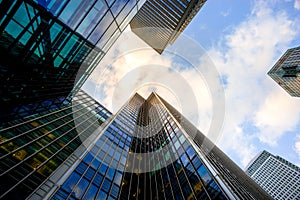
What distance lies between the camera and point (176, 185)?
19.7 metres

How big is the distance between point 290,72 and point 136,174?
13577cm

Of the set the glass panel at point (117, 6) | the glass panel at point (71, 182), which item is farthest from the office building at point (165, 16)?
the glass panel at point (71, 182)

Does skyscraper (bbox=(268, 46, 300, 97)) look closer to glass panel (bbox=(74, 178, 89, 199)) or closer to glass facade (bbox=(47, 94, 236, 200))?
glass facade (bbox=(47, 94, 236, 200))

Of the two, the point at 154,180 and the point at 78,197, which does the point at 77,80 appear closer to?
the point at 78,197

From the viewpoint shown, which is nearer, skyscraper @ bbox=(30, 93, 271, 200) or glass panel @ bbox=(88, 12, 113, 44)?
skyscraper @ bbox=(30, 93, 271, 200)

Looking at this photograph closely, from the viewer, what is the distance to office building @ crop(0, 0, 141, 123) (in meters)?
10.5

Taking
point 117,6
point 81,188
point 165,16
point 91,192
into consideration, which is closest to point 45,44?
point 117,6

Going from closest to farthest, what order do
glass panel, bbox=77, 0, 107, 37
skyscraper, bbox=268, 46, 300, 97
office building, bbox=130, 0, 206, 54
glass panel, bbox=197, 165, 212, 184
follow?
glass panel, bbox=77, 0, 107, 37, glass panel, bbox=197, 165, 212, 184, office building, bbox=130, 0, 206, 54, skyscraper, bbox=268, 46, 300, 97

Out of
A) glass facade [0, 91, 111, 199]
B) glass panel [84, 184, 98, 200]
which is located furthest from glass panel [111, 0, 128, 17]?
glass panel [84, 184, 98, 200]

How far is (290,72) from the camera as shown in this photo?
121 meters

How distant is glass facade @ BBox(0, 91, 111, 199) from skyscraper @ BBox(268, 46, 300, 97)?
135387 mm

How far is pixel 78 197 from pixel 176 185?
9.66m

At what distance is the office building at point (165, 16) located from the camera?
58.3 metres

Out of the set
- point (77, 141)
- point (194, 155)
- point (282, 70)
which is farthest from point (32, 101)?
point (282, 70)
